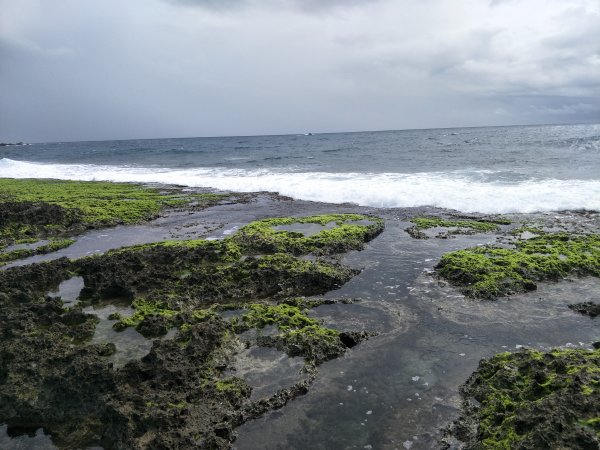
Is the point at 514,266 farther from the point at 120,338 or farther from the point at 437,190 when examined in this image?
the point at 437,190

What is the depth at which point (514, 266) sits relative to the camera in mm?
11383

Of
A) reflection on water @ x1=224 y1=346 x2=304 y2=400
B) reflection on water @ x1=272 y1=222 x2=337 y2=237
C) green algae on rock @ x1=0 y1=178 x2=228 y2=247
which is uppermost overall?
green algae on rock @ x1=0 y1=178 x2=228 y2=247

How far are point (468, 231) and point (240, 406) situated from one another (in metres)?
12.1

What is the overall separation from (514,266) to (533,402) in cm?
636

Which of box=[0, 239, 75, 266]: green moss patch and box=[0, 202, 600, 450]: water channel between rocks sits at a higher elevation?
box=[0, 239, 75, 266]: green moss patch

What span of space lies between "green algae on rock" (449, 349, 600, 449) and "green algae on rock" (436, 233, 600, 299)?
3.24 metres

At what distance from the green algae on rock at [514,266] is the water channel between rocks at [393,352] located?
382 millimetres

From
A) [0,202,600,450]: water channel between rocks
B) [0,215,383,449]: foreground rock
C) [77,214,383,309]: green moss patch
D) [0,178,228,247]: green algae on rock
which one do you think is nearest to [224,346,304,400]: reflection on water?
[0,202,600,450]: water channel between rocks

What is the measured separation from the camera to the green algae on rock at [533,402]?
5.04 metres

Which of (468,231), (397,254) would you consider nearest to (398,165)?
(468,231)

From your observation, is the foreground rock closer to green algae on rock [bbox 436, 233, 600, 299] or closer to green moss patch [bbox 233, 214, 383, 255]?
green moss patch [bbox 233, 214, 383, 255]

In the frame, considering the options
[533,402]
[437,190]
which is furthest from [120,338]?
[437,190]

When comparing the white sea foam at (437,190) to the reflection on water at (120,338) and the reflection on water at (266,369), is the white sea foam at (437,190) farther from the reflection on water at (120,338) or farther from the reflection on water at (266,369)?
the reflection on water at (120,338)

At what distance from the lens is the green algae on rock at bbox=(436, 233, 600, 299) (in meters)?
10.6
